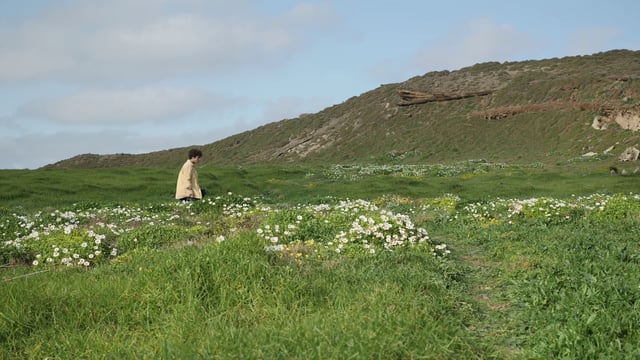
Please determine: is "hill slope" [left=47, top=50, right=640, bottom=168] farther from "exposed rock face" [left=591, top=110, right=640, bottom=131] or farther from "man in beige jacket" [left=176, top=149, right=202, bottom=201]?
"man in beige jacket" [left=176, top=149, right=202, bottom=201]

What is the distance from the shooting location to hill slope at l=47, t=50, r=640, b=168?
57.7 meters

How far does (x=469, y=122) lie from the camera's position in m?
70.9

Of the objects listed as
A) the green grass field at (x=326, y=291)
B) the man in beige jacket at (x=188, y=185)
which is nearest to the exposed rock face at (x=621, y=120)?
the green grass field at (x=326, y=291)

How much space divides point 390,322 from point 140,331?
284 cm

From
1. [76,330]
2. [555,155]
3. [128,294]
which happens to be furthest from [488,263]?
[555,155]

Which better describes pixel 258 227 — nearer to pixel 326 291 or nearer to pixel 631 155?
pixel 326 291

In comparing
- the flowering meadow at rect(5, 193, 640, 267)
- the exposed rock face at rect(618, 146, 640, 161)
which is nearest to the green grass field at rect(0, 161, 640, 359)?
the flowering meadow at rect(5, 193, 640, 267)

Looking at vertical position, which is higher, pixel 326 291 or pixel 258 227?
pixel 258 227

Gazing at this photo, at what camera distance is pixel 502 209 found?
18.1 metres

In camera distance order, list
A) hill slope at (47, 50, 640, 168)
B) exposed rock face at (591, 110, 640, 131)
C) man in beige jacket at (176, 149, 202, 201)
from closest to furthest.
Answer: man in beige jacket at (176, 149, 202, 201)
exposed rock face at (591, 110, 640, 131)
hill slope at (47, 50, 640, 168)

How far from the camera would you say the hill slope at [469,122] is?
5772 centimetres

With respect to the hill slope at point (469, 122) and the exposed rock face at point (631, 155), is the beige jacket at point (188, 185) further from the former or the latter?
the hill slope at point (469, 122)

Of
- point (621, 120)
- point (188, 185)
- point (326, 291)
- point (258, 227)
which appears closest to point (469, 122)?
point (621, 120)

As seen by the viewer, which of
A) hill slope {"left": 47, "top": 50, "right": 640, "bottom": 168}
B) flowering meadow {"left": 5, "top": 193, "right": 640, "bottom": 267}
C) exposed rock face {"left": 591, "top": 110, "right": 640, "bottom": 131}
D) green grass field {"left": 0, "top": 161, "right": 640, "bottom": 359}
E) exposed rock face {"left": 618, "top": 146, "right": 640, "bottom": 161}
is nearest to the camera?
green grass field {"left": 0, "top": 161, "right": 640, "bottom": 359}
